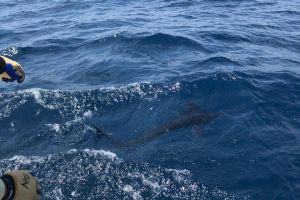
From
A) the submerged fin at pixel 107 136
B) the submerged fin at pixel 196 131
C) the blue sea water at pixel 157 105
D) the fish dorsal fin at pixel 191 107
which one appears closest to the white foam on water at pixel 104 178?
the blue sea water at pixel 157 105

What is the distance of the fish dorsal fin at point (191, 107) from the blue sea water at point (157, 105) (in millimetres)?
169

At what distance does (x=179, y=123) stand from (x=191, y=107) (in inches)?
34.7

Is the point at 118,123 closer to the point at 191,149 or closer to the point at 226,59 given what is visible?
the point at 191,149

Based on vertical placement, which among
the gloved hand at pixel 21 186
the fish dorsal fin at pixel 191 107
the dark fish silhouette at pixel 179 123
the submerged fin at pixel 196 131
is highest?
the gloved hand at pixel 21 186

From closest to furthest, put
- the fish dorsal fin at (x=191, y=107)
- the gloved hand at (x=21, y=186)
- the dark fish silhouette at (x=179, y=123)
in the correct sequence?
the gloved hand at (x=21, y=186)
the dark fish silhouette at (x=179, y=123)
the fish dorsal fin at (x=191, y=107)

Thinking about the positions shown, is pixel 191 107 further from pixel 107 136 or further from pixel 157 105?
pixel 107 136

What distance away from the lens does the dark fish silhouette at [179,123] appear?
36.3ft

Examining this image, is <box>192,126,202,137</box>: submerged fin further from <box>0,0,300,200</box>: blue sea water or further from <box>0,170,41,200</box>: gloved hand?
<box>0,170,41,200</box>: gloved hand

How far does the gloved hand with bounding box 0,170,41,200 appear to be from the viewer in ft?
16.6

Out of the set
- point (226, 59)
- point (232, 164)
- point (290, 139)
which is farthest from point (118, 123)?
point (226, 59)

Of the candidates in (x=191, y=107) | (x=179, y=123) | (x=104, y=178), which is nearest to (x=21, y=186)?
(x=104, y=178)

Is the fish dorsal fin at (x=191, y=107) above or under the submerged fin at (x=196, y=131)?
above

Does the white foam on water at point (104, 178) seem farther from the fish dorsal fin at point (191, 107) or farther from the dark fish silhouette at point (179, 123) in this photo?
the fish dorsal fin at point (191, 107)

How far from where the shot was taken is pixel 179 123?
11992 mm
